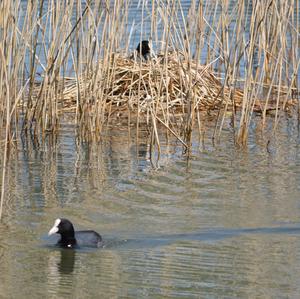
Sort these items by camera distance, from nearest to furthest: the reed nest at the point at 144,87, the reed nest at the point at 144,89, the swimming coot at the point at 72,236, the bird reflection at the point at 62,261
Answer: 1. the bird reflection at the point at 62,261
2. the swimming coot at the point at 72,236
3. the reed nest at the point at 144,89
4. the reed nest at the point at 144,87

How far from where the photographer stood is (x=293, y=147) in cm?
964

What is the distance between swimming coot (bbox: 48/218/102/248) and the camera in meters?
6.31

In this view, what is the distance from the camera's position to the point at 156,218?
279 inches

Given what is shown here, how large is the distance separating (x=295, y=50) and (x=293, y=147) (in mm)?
1326

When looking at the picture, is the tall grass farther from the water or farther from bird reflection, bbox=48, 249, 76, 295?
bird reflection, bbox=48, 249, 76, 295

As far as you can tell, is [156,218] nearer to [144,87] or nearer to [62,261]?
[62,261]

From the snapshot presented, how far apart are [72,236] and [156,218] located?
88 cm

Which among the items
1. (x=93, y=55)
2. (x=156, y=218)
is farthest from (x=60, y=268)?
(x=93, y=55)

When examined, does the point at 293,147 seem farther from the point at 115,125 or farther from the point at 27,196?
the point at 27,196

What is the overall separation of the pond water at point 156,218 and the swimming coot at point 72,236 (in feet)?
0.18

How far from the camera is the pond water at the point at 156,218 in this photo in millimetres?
5578

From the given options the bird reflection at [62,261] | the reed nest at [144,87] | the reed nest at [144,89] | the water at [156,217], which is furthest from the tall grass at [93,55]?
the bird reflection at [62,261]

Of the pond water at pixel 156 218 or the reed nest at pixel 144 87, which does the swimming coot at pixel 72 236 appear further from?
the reed nest at pixel 144 87

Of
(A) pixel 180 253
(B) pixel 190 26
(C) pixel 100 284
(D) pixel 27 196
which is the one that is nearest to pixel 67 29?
(B) pixel 190 26
